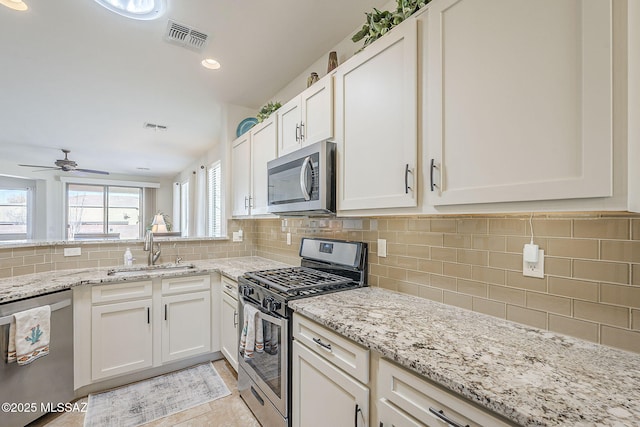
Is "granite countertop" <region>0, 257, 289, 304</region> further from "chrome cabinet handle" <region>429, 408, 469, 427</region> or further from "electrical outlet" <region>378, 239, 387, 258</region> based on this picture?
"chrome cabinet handle" <region>429, 408, 469, 427</region>

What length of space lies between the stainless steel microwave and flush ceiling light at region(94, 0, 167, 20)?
1.22 metres

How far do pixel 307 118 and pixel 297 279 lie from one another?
110 cm

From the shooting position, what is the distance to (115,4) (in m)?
1.75

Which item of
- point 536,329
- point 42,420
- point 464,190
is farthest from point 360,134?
point 42,420

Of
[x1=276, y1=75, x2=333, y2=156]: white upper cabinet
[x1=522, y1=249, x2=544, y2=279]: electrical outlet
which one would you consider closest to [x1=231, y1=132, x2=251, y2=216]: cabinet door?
[x1=276, y1=75, x2=333, y2=156]: white upper cabinet

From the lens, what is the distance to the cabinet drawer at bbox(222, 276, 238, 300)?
226 cm

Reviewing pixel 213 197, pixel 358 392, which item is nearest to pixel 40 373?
pixel 358 392

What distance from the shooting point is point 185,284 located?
2.44m

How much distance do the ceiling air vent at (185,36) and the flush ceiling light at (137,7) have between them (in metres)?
0.12

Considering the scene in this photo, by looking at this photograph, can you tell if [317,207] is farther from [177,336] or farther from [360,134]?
[177,336]

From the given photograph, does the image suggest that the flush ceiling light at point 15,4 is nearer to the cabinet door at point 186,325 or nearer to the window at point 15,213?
the cabinet door at point 186,325

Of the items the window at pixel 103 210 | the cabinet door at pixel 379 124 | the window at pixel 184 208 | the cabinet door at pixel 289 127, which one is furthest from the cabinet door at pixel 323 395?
the window at pixel 103 210

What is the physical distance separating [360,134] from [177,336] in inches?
87.9

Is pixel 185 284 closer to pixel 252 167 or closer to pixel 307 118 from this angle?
pixel 252 167
